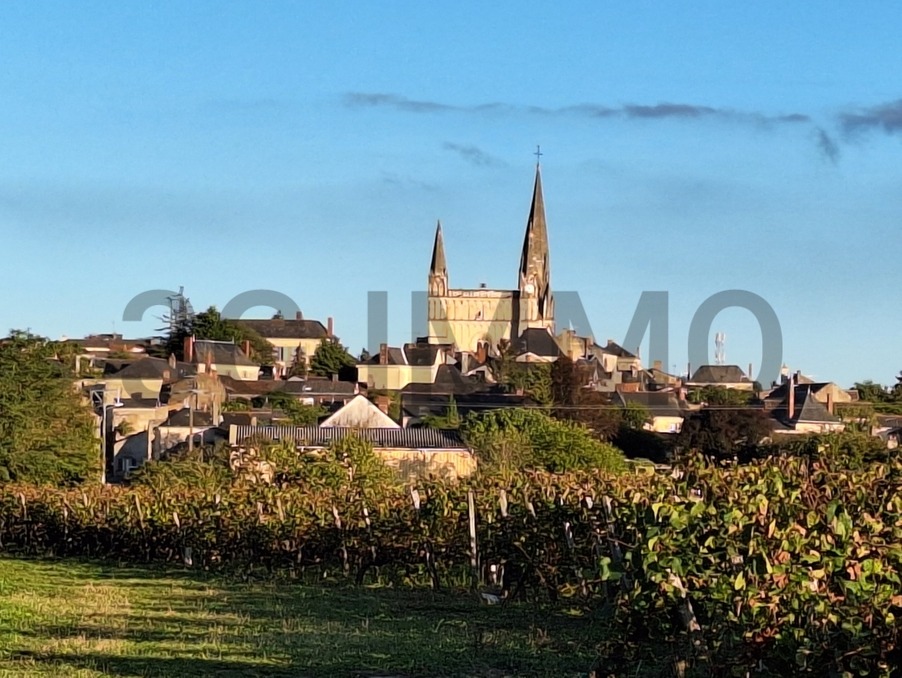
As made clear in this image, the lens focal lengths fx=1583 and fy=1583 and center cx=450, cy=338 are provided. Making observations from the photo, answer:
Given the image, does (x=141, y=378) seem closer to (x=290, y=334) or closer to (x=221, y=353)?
(x=221, y=353)

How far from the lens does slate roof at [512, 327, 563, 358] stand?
164 metres

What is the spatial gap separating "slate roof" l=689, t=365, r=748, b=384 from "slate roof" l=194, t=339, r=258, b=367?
63.5 meters

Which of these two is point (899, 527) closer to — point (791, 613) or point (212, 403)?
point (791, 613)

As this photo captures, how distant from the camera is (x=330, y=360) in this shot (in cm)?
13612

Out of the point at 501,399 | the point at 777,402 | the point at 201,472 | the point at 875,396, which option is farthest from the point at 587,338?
the point at 201,472

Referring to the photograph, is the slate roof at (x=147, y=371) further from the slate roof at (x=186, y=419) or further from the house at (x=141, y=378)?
the slate roof at (x=186, y=419)

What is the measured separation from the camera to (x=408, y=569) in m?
25.8

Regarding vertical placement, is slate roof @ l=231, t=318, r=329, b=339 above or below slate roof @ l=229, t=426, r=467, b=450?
above

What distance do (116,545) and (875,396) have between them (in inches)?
4409

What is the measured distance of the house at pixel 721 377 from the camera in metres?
171

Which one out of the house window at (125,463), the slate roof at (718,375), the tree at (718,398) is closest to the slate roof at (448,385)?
the tree at (718,398)

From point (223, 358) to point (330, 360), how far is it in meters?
15.7

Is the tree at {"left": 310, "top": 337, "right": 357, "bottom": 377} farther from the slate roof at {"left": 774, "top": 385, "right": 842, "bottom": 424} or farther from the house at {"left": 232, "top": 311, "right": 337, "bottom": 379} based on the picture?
the slate roof at {"left": 774, "top": 385, "right": 842, "bottom": 424}

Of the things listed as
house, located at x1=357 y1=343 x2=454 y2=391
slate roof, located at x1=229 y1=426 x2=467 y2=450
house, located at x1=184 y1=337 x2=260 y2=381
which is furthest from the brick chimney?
slate roof, located at x1=229 y1=426 x2=467 y2=450
